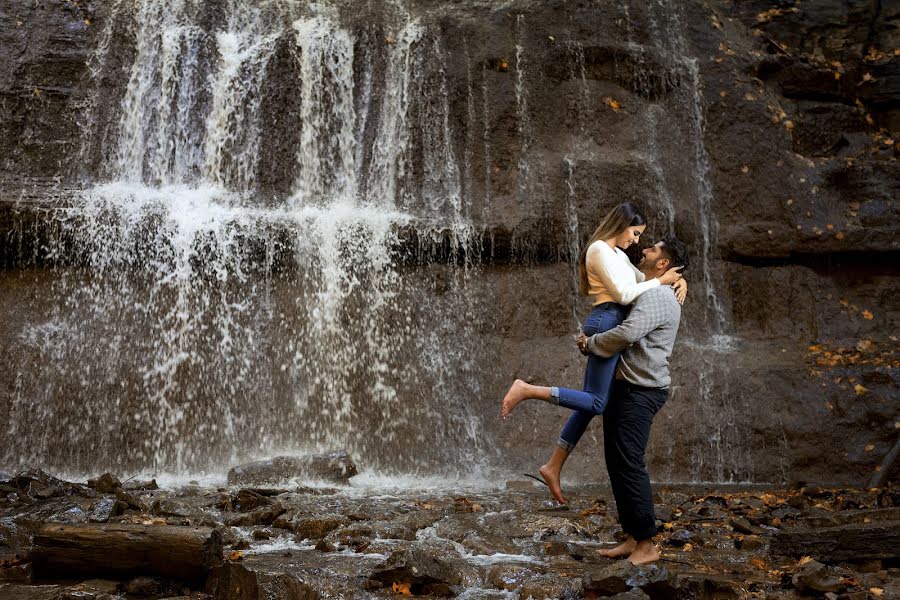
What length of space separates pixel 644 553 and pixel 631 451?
23.4 inches

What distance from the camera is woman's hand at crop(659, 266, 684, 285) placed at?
5.03 metres

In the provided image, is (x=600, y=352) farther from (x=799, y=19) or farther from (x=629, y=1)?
(x=799, y=19)

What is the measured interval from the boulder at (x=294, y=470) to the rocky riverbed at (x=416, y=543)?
24cm

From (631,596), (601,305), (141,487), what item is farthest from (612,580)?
(141,487)

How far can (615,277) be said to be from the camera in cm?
491

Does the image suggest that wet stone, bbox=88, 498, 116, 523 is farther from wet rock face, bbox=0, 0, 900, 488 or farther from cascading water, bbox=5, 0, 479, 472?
wet rock face, bbox=0, 0, 900, 488

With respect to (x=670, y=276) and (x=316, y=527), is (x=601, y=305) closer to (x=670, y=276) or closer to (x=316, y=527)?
(x=670, y=276)

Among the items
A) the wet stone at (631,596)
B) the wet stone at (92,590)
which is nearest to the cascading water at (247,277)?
the wet stone at (92,590)

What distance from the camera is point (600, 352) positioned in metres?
4.83

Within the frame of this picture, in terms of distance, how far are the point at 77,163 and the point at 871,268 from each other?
10789 mm

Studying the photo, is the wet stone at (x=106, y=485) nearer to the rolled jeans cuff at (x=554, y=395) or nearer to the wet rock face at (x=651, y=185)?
the wet rock face at (x=651, y=185)

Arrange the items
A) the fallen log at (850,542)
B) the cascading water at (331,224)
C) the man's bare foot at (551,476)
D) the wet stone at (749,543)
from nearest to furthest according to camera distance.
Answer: the fallen log at (850,542), the man's bare foot at (551,476), the wet stone at (749,543), the cascading water at (331,224)

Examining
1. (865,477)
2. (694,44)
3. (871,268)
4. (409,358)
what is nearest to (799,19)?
(694,44)

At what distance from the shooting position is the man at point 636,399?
15.7ft
